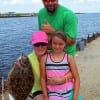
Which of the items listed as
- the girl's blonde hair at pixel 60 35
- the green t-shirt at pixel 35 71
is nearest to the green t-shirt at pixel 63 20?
the girl's blonde hair at pixel 60 35

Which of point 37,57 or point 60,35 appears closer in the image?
point 60,35

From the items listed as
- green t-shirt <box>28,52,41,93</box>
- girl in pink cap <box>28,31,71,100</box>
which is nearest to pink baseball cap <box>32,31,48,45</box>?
A: girl in pink cap <box>28,31,71,100</box>

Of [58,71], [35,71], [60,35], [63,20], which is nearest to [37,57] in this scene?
[35,71]

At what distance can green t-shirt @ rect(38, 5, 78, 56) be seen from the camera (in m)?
5.19

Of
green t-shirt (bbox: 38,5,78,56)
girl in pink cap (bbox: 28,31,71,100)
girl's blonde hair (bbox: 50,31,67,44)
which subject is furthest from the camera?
green t-shirt (bbox: 38,5,78,56)

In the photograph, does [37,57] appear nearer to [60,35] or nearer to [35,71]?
[35,71]

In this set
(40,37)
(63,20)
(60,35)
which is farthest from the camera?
(63,20)

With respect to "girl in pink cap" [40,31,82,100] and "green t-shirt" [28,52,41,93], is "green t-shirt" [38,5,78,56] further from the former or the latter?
"green t-shirt" [28,52,41,93]

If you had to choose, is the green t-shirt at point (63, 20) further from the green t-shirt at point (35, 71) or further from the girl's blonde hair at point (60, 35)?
the green t-shirt at point (35, 71)

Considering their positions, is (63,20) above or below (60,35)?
above

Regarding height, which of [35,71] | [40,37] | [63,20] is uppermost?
[63,20]

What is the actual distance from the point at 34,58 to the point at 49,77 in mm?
355

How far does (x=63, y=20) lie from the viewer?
523cm

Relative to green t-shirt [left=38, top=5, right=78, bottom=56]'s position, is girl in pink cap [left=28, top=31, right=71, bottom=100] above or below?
below
